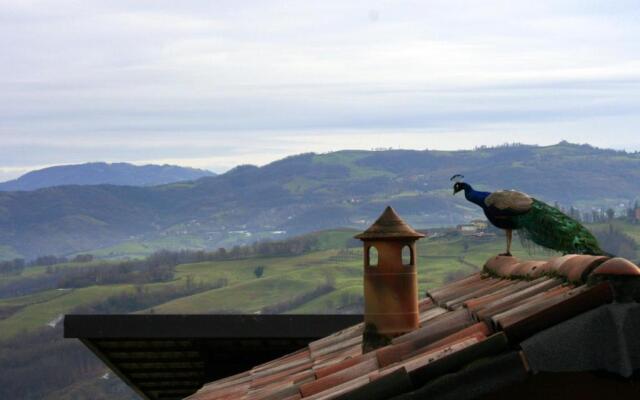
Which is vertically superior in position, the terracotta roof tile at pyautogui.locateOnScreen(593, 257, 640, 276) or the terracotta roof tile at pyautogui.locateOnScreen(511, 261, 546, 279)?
the terracotta roof tile at pyautogui.locateOnScreen(593, 257, 640, 276)

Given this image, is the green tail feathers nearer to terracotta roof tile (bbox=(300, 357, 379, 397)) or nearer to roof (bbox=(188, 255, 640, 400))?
roof (bbox=(188, 255, 640, 400))

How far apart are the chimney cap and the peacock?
176 cm

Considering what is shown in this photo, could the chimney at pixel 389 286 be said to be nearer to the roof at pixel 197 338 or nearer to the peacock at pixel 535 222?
the peacock at pixel 535 222

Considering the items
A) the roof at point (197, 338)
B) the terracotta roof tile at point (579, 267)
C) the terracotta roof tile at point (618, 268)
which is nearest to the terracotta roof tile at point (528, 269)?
the terracotta roof tile at point (579, 267)

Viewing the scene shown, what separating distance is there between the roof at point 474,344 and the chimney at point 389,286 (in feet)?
0.52

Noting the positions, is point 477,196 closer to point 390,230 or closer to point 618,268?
point 390,230

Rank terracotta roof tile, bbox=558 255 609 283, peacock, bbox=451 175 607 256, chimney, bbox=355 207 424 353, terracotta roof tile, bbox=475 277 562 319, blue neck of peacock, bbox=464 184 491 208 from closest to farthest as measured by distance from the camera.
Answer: terracotta roof tile, bbox=558 255 609 283 < terracotta roof tile, bbox=475 277 562 319 < chimney, bbox=355 207 424 353 < peacock, bbox=451 175 607 256 < blue neck of peacock, bbox=464 184 491 208

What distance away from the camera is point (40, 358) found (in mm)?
197625

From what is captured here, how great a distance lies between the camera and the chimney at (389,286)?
7.88 metres

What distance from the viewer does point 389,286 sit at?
8016 mm

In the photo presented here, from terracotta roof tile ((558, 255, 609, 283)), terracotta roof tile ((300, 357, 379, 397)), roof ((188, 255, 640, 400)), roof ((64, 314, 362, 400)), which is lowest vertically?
roof ((64, 314, 362, 400))

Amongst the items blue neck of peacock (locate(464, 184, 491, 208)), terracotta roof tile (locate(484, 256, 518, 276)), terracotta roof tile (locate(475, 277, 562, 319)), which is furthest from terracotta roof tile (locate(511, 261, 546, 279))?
blue neck of peacock (locate(464, 184, 491, 208))

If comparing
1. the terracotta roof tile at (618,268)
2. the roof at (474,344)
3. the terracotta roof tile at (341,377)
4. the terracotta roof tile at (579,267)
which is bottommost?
the terracotta roof tile at (341,377)

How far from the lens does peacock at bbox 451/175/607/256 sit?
1009 centimetres
